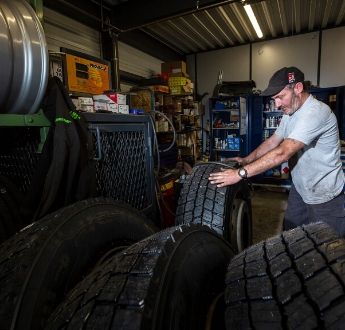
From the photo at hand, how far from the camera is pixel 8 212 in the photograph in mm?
1364

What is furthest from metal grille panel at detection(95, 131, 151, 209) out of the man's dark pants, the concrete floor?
the concrete floor

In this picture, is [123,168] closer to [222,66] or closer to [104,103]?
[104,103]

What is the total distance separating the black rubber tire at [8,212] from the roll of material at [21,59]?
50 cm

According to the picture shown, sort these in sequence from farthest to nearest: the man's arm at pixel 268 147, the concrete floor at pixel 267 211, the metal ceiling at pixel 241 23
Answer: the metal ceiling at pixel 241 23 → the concrete floor at pixel 267 211 → the man's arm at pixel 268 147

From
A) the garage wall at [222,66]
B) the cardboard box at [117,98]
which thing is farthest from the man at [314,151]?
the garage wall at [222,66]

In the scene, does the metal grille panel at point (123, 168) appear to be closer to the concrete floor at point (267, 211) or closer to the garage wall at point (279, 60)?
the concrete floor at point (267, 211)

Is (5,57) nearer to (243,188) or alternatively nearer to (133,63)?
(243,188)

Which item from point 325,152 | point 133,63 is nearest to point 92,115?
point 325,152

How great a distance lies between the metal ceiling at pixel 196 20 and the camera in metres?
4.49

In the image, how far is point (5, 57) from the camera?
3.30 feet

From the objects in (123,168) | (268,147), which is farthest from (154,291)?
(268,147)

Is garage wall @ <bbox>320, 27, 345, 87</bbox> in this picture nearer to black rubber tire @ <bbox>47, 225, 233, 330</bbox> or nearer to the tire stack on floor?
the tire stack on floor

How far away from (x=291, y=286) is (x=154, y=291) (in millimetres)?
333

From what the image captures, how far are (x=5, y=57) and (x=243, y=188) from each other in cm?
170
